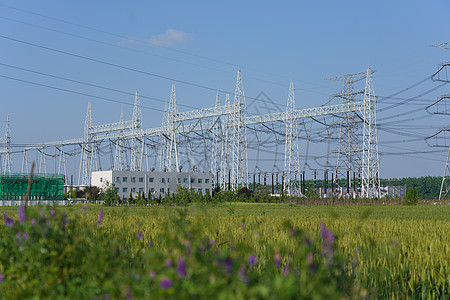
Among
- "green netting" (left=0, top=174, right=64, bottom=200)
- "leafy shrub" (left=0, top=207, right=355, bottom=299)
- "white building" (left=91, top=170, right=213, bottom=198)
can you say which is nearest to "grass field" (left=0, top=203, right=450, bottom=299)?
"leafy shrub" (left=0, top=207, right=355, bottom=299)

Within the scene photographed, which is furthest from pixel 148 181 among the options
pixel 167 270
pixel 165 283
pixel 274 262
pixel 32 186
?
pixel 165 283

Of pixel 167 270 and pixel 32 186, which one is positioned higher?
pixel 167 270

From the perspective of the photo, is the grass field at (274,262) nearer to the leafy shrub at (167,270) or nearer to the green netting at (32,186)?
the leafy shrub at (167,270)

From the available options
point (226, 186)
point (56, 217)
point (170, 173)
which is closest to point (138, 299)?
point (56, 217)

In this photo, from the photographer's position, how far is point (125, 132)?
75562mm

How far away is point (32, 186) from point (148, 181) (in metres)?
18.7

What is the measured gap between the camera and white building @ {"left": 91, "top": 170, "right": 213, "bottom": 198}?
66.6 meters

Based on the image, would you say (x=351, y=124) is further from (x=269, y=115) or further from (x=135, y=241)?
(x=135, y=241)

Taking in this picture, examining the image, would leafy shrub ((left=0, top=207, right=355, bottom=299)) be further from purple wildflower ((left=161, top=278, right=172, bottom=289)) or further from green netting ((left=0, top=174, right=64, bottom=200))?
green netting ((left=0, top=174, right=64, bottom=200))

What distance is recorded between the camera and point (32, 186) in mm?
53344

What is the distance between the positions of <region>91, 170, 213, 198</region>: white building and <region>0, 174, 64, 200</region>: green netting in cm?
1084

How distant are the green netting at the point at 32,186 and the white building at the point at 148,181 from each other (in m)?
10.8

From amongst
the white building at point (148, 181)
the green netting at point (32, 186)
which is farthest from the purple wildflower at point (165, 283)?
the white building at point (148, 181)

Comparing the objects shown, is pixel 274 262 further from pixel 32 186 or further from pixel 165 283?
pixel 32 186
